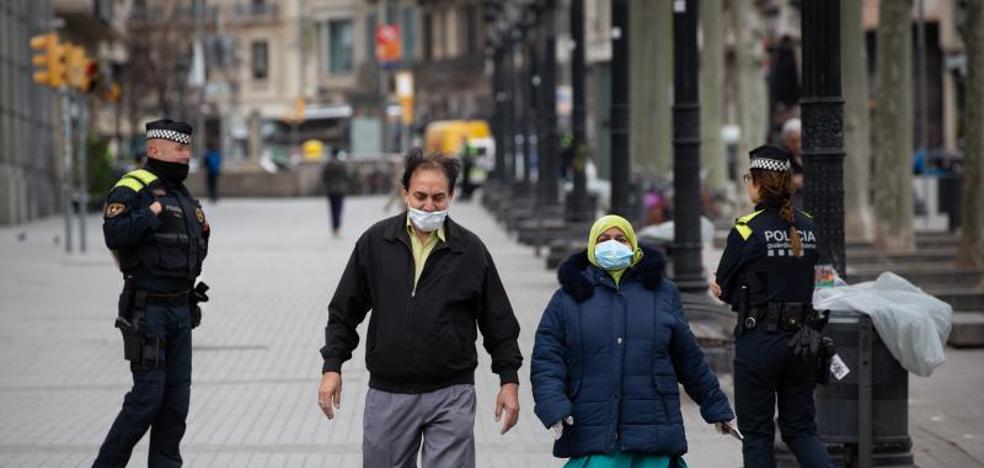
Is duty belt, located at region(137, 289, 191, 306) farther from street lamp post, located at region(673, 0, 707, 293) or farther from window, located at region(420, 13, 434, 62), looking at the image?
window, located at region(420, 13, 434, 62)

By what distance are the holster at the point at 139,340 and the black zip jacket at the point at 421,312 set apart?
1729 millimetres

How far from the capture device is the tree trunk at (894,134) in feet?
80.7

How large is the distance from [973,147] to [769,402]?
1274 centimetres

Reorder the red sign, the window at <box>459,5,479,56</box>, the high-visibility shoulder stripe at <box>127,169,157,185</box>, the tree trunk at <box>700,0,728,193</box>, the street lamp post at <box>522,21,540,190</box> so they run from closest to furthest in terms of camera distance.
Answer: the high-visibility shoulder stripe at <box>127,169,157,185</box>
the tree trunk at <box>700,0,728,193</box>
the street lamp post at <box>522,21,540,190</box>
the red sign
the window at <box>459,5,479,56</box>

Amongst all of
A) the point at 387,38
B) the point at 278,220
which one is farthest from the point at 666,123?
the point at 387,38

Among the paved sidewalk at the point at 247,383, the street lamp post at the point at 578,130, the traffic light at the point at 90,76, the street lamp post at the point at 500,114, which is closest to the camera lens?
the paved sidewalk at the point at 247,383

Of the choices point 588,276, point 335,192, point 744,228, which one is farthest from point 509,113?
point 588,276

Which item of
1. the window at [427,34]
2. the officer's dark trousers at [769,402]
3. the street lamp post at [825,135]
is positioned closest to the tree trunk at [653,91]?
the street lamp post at [825,135]

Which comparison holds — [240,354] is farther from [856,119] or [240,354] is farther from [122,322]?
[856,119]

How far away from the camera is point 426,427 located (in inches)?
315

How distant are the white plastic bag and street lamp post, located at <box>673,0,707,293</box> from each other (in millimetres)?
7001

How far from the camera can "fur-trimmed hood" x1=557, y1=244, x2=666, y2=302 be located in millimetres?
8070

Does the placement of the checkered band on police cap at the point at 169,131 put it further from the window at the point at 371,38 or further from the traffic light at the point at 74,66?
the window at the point at 371,38

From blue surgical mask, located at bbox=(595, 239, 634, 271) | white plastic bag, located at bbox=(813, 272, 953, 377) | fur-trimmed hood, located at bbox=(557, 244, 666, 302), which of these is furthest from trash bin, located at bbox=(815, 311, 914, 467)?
blue surgical mask, located at bbox=(595, 239, 634, 271)
